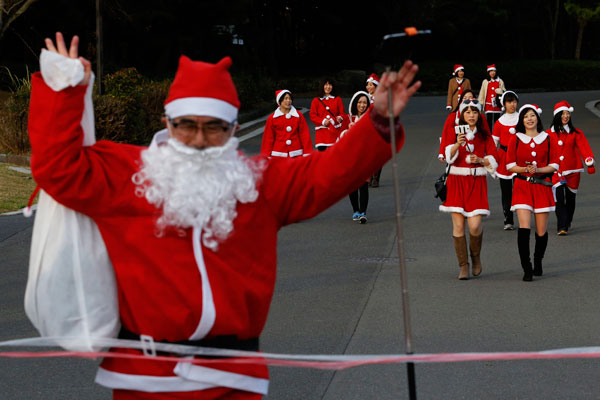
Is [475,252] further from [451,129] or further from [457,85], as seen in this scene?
[457,85]

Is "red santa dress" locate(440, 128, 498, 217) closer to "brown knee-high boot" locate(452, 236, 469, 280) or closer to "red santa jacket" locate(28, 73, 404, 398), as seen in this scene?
"brown knee-high boot" locate(452, 236, 469, 280)

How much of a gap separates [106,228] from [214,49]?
3557 cm

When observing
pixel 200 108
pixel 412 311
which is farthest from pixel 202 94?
pixel 412 311

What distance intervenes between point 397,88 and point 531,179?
6.98 meters

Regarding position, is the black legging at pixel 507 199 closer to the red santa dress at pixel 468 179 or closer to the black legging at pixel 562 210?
the black legging at pixel 562 210

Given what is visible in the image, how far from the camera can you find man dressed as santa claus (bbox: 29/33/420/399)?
10.7 ft

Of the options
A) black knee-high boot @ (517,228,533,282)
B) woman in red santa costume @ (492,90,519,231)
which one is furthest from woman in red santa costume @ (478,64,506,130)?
black knee-high boot @ (517,228,533,282)

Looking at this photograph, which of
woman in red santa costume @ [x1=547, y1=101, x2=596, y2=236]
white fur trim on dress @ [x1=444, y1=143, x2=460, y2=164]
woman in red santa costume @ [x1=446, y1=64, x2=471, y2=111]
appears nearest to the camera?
white fur trim on dress @ [x1=444, y1=143, x2=460, y2=164]

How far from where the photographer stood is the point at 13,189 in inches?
594

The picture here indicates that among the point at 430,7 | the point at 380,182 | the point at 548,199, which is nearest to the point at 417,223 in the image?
the point at 548,199

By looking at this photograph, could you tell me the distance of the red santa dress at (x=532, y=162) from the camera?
9.87 m

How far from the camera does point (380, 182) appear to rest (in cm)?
1800

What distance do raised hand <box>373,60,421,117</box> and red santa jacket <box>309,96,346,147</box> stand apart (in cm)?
1194

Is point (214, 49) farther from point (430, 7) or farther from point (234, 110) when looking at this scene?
point (234, 110)
